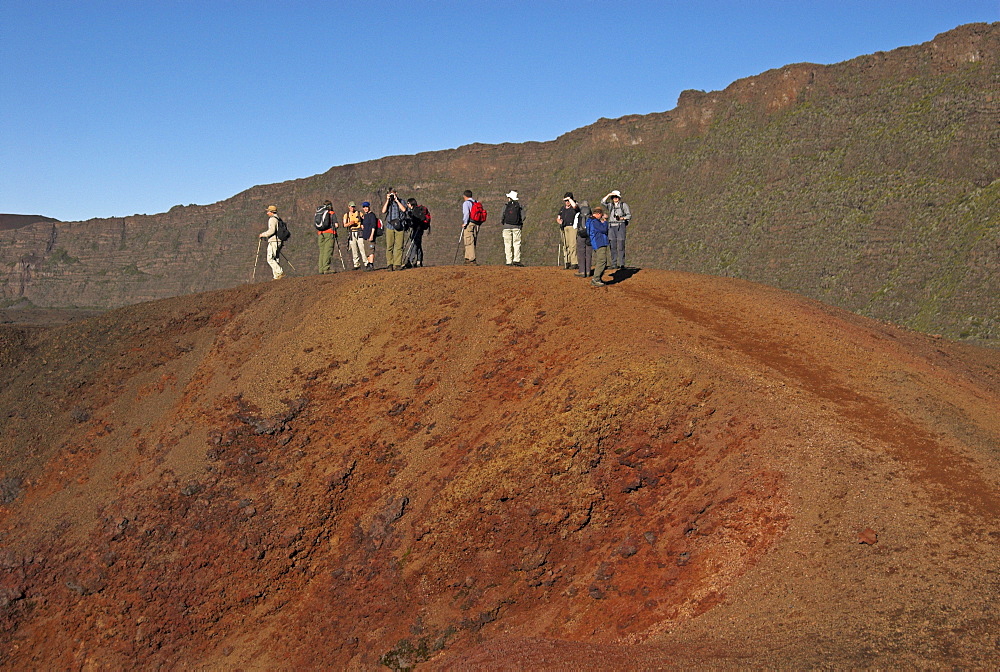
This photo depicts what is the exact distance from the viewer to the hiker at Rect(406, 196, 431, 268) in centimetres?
1673

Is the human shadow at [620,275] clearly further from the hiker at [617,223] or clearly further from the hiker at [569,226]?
the hiker at [569,226]

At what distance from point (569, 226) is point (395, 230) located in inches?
158

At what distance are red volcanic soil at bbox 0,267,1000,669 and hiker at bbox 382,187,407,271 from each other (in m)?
2.30

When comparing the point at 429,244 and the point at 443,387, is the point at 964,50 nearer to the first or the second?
the point at 443,387

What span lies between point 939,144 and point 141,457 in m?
38.2

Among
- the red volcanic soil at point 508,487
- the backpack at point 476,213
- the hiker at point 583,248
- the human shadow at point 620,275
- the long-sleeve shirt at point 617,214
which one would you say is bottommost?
the red volcanic soil at point 508,487

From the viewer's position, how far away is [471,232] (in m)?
16.6

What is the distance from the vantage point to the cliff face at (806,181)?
3369cm

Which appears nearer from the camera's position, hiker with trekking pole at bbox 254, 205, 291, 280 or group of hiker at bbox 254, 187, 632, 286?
group of hiker at bbox 254, 187, 632, 286

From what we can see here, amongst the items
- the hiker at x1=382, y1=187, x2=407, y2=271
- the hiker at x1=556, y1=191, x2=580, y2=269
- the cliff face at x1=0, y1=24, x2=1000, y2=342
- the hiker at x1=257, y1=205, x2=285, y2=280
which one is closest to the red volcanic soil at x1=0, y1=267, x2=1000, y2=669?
the hiker at x1=556, y1=191, x2=580, y2=269

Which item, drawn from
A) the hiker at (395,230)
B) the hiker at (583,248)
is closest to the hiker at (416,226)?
the hiker at (395,230)

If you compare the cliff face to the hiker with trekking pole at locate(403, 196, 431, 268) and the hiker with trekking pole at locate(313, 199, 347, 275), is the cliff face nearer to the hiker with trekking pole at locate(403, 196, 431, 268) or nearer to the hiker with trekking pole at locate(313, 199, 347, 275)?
the hiker with trekking pole at locate(403, 196, 431, 268)

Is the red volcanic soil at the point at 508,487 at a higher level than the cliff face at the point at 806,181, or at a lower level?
lower

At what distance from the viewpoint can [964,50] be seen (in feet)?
127
